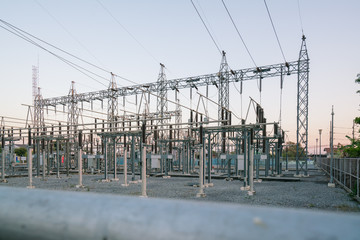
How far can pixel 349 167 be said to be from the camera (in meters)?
12.7

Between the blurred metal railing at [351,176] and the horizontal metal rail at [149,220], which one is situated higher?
the horizontal metal rail at [149,220]

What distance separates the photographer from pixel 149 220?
77 centimetres

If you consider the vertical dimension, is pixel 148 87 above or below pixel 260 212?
above

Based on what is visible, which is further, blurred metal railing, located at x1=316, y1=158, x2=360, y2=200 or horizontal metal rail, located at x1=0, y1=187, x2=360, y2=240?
blurred metal railing, located at x1=316, y1=158, x2=360, y2=200

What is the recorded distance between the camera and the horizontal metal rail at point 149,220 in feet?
2.24

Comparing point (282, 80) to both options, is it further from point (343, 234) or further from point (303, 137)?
point (343, 234)

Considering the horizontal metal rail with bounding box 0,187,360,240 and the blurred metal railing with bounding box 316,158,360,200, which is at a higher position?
the horizontal metal rail with bounding box 0,187,360,240

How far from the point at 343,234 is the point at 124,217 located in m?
0.55

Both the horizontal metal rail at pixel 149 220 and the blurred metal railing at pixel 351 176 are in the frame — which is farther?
the blurred metal railing at pixel 351 176

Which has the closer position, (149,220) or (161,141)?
(149,220)

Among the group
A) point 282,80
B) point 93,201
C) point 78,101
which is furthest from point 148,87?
point 93,201

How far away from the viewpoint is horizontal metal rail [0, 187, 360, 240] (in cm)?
68

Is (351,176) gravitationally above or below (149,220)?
below

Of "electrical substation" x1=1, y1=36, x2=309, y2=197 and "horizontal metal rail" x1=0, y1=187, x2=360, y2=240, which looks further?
"electrical substation" x1=1, y1=36, x2=309, y2=197
